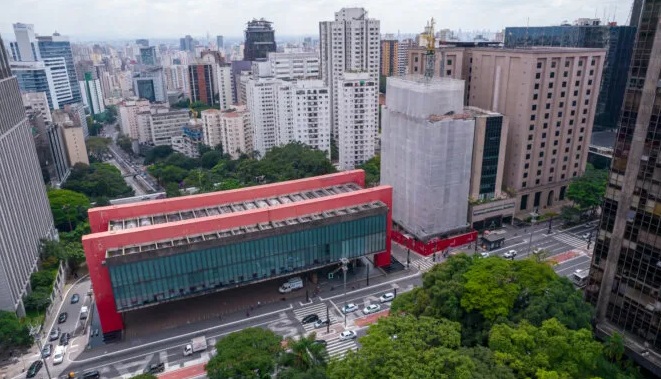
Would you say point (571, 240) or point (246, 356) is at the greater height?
point (246, 356)

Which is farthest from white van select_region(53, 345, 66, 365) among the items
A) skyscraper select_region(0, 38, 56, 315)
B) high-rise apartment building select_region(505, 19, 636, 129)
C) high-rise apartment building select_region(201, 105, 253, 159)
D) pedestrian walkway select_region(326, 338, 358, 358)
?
high-rise apartment building select_region(505, 19, 636, 129)

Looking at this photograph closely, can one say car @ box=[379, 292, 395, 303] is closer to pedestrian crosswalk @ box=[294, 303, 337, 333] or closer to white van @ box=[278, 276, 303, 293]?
pedestrian crosswalk @ box=[294, 303, 337, 333]

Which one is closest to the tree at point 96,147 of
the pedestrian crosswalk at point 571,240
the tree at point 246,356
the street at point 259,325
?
the street at point 259,325

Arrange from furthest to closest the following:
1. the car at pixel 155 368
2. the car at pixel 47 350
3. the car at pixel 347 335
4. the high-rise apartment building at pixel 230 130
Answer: the high-rise apartment building at pixel 230 130
the car at pixel 347 335
the car at pixel 47 350
the car at pixel 155 368

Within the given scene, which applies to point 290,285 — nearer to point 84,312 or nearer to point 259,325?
point 259,325

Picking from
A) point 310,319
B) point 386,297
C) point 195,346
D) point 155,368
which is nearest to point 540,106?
point 386,297

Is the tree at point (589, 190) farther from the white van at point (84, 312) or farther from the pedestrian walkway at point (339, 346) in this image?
the white van at point (84, 312)

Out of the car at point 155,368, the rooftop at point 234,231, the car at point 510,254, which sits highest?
the rooftop at point 234,231
